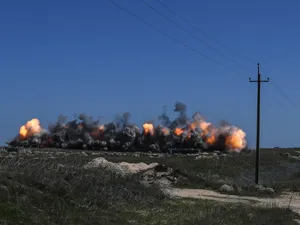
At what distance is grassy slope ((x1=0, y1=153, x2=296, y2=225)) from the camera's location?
33.8 feet

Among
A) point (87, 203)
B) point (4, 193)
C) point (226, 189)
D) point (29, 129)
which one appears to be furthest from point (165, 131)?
point (4, 193)

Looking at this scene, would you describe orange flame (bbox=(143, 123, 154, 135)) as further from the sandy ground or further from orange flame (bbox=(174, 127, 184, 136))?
Answer: the sandy ground

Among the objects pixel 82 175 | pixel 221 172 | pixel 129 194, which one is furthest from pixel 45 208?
pixel 221 172

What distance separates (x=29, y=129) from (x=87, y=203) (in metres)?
83.1

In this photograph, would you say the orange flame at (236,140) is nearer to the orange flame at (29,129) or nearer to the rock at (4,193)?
the orange flame at (29,129)

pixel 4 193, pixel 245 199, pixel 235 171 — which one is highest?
pixel 235 171

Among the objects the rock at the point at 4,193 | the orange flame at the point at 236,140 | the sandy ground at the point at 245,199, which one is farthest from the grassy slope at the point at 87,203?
the orange flame at the point at 236,140

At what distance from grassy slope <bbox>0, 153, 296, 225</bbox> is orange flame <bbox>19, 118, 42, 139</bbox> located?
76.7 metres

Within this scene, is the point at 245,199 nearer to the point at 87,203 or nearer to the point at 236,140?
the point at 87,203

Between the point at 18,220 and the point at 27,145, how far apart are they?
82.5 meters

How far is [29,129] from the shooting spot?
3647 inches

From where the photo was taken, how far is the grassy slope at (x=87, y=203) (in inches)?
406

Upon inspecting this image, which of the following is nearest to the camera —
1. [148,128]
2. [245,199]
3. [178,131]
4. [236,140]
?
[245,199]

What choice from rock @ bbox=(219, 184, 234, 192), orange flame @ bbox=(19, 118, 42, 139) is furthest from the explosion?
rock @ bbox=(219, 184, 234, 192)
